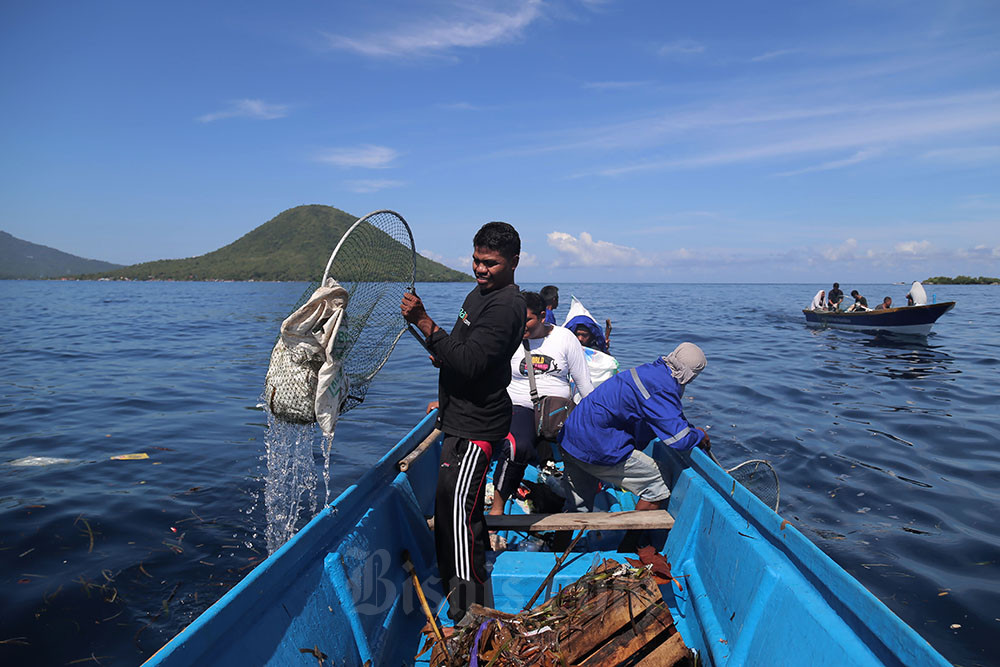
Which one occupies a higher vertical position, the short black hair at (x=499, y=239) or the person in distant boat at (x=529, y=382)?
the short black hair at (x=499, y=239)

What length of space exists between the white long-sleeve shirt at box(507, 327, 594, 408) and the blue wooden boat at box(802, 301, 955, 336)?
76.1 ft

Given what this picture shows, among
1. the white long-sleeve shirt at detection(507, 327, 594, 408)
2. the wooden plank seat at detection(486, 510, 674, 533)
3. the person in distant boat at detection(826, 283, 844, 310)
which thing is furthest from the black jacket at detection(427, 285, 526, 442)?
the person in distant boat at detection(826, 283, 844, 310)

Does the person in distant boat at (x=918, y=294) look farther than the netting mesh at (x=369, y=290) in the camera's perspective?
Yes

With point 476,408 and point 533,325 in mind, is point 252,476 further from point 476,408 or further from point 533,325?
point 476,408

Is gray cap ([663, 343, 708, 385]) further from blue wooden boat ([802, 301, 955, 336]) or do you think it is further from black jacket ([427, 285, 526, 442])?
blue wooden boat ([802, 301, 955, 336])

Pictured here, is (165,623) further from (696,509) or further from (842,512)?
(842,512)

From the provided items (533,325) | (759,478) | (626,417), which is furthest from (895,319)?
(626,417)

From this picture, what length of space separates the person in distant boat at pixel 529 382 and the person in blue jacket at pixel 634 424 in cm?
38

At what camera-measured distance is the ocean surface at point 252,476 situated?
16.4 ft

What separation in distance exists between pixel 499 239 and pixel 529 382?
2.06 meters

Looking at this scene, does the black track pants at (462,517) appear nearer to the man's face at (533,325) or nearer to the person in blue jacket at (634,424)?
the person in blue jacket at (634,424)

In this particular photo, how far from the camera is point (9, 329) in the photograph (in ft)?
81.3

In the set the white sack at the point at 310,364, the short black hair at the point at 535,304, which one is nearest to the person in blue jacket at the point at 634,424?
the short black hair at the point at 535,304

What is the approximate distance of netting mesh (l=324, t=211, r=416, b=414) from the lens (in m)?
3.32
